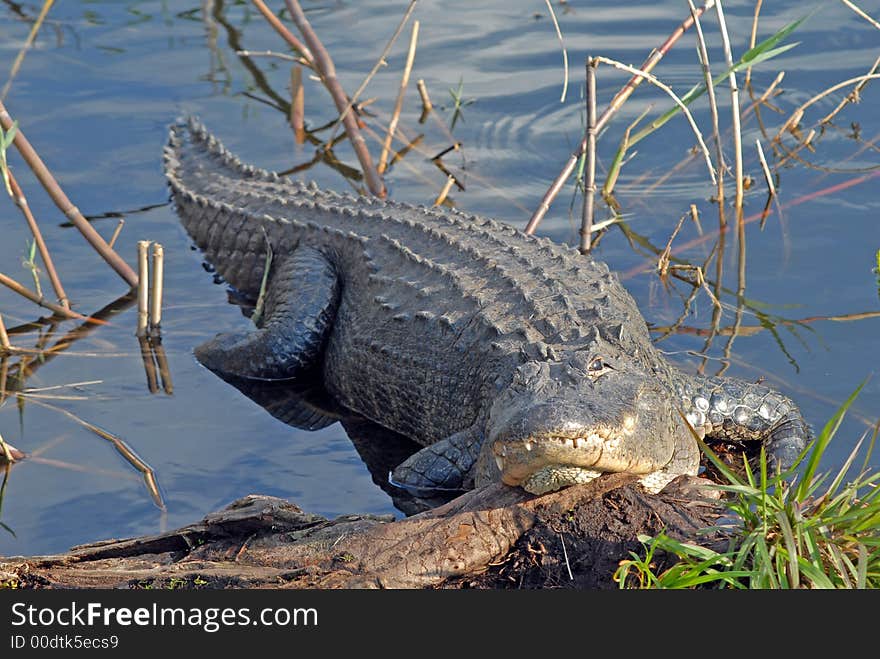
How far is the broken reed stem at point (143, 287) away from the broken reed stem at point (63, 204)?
39 cm

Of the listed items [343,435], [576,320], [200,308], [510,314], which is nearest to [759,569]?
[576,320]

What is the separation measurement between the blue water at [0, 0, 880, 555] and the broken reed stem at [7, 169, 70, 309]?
8.1 inches

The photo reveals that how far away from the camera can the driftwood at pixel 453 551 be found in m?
3.55

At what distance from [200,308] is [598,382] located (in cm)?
354

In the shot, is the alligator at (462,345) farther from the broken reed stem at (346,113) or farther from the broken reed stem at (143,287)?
the broken reed stem at (346,113)

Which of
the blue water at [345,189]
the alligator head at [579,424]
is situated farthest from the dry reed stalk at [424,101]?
the alligator head at [579,424]

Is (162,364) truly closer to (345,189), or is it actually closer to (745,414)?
(345,189)

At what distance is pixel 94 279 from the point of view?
7035mm

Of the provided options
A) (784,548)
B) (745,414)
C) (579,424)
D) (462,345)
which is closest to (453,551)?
(579,424)

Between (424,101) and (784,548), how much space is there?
6215mm

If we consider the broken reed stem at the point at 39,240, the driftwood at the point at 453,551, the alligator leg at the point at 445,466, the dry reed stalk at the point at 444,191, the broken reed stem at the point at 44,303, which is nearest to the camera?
the driftwood at the point at 453,551

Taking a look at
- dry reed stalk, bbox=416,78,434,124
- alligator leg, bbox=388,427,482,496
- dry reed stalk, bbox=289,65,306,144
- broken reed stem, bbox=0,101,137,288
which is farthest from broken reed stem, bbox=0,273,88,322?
dry reed stalk, bbox=416,78,434,124

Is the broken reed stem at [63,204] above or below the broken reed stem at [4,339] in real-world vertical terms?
above

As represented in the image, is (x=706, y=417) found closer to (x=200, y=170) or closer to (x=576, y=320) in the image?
(x=576, y=320)
